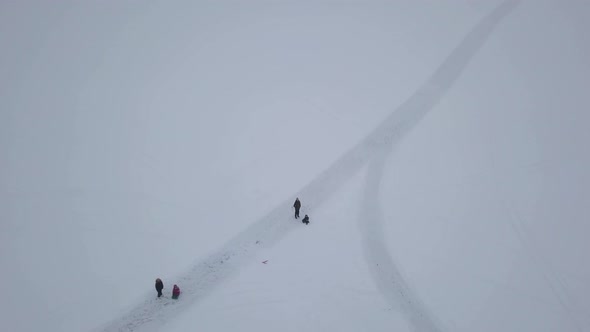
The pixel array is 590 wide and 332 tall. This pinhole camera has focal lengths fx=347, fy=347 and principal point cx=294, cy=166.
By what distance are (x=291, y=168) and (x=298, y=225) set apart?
4.77 meters

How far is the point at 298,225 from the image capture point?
1703 cm

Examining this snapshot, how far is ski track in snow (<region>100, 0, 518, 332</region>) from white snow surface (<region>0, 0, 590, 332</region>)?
10cm

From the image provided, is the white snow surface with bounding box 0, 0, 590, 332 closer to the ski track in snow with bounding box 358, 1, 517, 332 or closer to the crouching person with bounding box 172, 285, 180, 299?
the ski track in snow with bounding box 358, 1, 517, 332

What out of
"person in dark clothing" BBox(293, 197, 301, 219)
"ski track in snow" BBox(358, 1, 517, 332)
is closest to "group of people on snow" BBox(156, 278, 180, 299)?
"person in dark clothing" BBox(293, 197, 301, 219)

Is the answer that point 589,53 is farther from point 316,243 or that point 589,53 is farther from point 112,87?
point 112,87

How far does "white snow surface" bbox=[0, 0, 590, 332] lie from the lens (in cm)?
1401

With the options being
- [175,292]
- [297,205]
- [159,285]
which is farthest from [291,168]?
[159,285]

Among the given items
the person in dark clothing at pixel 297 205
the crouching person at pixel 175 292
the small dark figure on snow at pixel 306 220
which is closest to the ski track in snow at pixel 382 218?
the small dark figure on snow at pixel 306 220

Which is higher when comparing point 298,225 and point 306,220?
point 306,220

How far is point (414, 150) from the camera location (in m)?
21.9

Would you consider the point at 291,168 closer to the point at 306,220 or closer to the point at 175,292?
the point at 306,220

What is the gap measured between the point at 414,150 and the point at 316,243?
9811mm

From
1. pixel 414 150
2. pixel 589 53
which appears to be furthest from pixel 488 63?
pixel 414 150

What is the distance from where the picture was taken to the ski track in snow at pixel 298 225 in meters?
13.2
